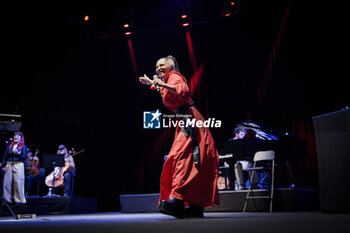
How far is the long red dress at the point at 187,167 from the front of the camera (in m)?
3.10

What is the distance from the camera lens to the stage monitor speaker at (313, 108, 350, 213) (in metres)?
3.59

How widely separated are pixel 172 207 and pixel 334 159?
178 cm

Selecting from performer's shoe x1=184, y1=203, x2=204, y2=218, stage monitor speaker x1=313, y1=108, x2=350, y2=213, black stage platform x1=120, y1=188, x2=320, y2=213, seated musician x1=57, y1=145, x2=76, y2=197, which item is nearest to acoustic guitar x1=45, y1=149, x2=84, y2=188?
seated musician x1=57, y1=145, x2=76, y2=197

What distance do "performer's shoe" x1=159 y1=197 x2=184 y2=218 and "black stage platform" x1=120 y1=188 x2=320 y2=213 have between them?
278 cm

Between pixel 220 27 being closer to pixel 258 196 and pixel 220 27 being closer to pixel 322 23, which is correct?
pixel 322 23

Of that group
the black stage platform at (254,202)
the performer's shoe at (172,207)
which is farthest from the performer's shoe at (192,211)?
the black stage platform at (254,202)

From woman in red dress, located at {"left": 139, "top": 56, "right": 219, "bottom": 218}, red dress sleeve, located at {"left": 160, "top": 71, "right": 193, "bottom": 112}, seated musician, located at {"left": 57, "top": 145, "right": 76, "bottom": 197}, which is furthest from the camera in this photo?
seated musician, located at {"left": 57, "top": 145, "right": 76, "bottom": 197}

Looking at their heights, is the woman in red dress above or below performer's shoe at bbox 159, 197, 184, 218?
above

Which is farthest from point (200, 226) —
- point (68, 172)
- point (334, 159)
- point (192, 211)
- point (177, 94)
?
point (68, 172)

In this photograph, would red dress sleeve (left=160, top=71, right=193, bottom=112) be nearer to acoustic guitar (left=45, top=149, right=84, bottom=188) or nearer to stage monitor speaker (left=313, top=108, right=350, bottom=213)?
stage monitor speaker (left=313, top=108, right=350, bottom=213)

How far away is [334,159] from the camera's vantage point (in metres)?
3.74

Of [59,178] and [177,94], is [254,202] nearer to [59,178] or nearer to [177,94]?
[177,94]

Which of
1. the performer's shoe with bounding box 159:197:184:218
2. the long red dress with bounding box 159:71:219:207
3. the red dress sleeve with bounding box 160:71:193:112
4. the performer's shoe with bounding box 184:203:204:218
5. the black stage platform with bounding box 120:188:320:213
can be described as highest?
the red dress sleeve with bounding box 160:71:193:112

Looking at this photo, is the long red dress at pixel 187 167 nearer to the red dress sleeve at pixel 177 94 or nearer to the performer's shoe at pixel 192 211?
the red dress sleeve at pixel 177 94
